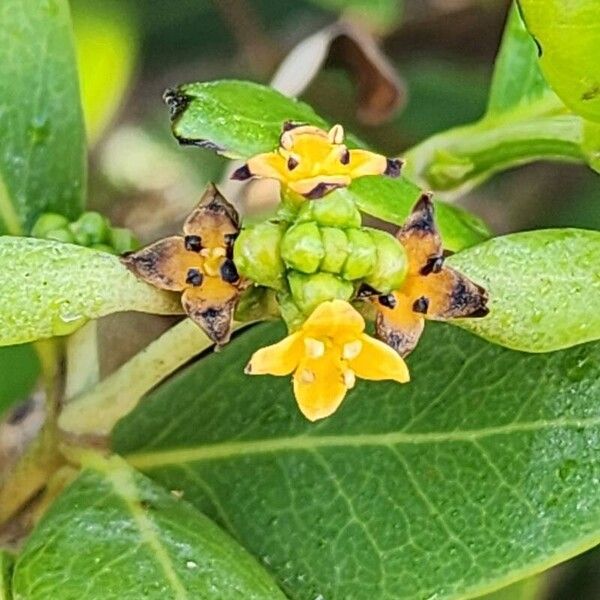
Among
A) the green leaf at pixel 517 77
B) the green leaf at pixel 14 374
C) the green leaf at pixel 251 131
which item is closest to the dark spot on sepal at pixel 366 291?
the green leaf at pixel 251 131

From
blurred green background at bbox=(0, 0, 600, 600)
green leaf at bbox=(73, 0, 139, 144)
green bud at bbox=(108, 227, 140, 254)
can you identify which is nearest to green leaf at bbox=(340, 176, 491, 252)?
green bud at bbox=(108, 227, 140, 254)

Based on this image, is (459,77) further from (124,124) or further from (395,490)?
(395,490)

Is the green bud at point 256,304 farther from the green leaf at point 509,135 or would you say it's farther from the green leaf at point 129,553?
the green leaf at point 509,135

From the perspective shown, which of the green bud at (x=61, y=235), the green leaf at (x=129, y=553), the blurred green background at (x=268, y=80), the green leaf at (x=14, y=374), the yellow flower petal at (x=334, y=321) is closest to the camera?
the yellow flower petal at (x=334, y=321)

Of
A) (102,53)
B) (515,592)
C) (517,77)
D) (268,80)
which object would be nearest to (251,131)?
Answer: (517,77)

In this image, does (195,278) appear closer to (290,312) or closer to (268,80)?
(290,312)
